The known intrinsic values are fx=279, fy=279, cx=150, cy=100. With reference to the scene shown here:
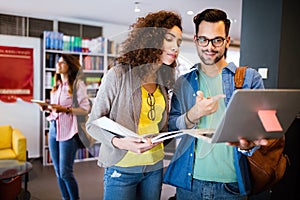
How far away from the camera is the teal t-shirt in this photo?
3.30 feet

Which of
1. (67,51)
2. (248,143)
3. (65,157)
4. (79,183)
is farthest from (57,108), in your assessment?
(67,51)

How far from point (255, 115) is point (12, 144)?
3.52 metres

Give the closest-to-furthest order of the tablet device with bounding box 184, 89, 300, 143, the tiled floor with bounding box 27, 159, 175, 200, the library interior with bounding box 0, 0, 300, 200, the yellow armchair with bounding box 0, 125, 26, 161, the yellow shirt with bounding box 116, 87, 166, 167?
the tablet device with bounding box 184, 89, 300, 143, the yellow shirt with bounding box 116, 87, 166, 167, the library interior with bounding box 0, 0, 300, 200, the tiled floor with bounding box 27, 159, 175, 200, the yellow armchair with bounding box 0, 125, 26, 161

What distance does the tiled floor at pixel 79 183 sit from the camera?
2.80m

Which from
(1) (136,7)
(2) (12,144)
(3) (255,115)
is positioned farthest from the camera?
(2) (12,144)

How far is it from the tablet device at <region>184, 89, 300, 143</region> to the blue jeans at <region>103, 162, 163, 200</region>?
341 millimetres

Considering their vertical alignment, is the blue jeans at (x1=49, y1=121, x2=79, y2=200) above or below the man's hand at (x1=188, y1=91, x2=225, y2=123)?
below

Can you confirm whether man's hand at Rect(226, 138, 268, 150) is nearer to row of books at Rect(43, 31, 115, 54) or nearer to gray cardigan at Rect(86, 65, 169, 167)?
gray cardigan at Rect(86, 65, 169, 167)

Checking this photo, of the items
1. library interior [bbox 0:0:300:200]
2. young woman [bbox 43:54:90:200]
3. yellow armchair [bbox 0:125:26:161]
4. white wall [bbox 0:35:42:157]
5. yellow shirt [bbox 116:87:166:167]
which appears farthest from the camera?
white wall [bbox 0:35:42:157]

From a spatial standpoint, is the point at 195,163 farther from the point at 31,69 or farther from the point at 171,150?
the point at 31,69

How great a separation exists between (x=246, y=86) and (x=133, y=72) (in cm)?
40

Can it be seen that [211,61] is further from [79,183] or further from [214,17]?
[79,183]

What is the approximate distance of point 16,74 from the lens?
3.94 metres

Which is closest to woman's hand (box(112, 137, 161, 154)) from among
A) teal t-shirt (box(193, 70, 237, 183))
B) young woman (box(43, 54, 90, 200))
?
teal t-shirt (box(193, 70, 237, 183))
